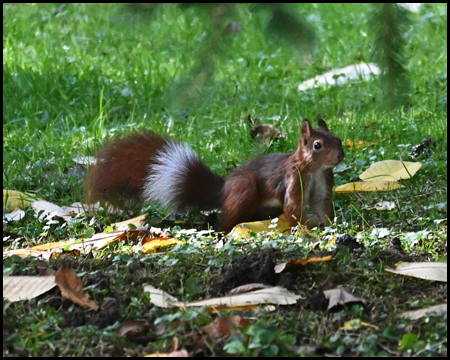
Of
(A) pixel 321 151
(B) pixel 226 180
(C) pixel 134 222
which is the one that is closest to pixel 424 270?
(A) pixel 321 151

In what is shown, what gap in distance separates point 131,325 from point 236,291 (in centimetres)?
40

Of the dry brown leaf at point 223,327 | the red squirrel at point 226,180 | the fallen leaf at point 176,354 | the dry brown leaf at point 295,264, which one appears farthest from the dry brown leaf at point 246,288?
the red squirrel at point 226,180

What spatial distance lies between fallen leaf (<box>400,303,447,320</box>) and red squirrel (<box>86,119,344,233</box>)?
141 centimetres

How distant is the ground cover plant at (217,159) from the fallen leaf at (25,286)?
3cm

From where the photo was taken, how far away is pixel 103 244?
3463 millimetres

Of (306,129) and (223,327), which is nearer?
(223,327)

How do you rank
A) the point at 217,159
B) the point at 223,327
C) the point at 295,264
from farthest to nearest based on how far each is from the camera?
the point at 217,159 < the point at 295,264 < the point at 223,327

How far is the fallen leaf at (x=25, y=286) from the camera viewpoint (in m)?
2.74

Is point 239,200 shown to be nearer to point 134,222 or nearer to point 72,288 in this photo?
point 134,222

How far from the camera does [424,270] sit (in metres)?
2.82

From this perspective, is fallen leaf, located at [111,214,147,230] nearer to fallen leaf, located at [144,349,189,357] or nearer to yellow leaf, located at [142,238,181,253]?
yellow leaf, located at [142,238,181,253]

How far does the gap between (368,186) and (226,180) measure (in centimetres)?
73

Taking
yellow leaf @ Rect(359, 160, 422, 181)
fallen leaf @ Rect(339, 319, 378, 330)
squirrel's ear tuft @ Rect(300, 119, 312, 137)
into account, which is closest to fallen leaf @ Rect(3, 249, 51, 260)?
fallen leaf @ Rect(339, 319, 378, 330)

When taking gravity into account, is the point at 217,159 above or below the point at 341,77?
below
